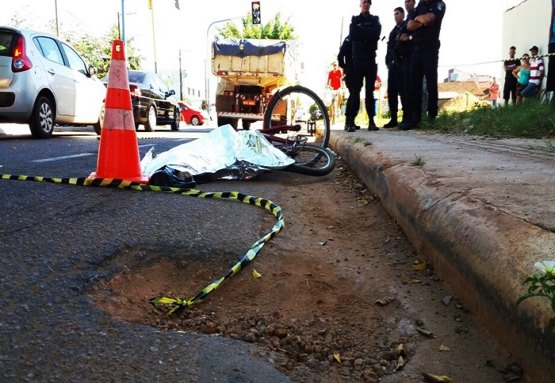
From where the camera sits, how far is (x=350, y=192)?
402 cm

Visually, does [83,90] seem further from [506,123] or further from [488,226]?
[488,226]

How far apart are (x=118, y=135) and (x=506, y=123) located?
15.5 ft

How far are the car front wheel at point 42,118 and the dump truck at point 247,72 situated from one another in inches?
271

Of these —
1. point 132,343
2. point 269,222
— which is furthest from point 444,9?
point 132,343

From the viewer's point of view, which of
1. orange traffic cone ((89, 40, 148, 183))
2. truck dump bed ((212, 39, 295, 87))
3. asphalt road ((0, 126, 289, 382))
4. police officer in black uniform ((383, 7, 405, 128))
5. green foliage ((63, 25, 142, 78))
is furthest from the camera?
green foliage ((63, 25, 142, 78))

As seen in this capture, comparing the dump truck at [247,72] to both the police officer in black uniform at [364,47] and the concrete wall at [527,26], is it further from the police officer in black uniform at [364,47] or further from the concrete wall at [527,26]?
the police officer in black uniform at [364,47]

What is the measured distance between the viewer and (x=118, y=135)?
3.59 meters

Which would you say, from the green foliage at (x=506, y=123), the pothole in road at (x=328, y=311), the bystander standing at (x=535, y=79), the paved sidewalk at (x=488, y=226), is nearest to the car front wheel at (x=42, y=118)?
the green foliage at (x=506, y=123)

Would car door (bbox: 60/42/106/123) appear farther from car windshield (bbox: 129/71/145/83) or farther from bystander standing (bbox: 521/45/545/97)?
bystander standing (bbox: 521/45/545/97)

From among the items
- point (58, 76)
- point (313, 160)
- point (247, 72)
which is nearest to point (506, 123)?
point (313, 160)

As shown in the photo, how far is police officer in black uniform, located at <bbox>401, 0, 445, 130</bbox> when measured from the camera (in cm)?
688

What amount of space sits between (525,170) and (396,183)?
74 centimetres

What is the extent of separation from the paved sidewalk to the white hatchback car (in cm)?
551

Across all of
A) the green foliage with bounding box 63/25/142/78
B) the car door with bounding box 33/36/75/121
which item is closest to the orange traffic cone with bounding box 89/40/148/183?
the car door with bounding box 33/36/75/121
